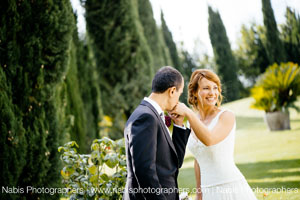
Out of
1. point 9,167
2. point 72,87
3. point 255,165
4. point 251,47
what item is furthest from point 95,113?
point 251,47

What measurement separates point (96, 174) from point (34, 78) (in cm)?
152

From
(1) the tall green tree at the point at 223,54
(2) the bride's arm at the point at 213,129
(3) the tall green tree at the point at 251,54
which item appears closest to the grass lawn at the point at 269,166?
(2) the bride's arm at the point at 213,129

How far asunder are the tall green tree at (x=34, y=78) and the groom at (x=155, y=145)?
189 cm

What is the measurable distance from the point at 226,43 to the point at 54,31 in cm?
2836

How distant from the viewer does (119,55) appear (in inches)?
436

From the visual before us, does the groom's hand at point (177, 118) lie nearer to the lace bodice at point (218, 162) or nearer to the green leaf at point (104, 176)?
the lace bodice at point (218, 162)

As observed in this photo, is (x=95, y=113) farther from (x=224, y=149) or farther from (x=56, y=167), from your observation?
(x=224, y=149)

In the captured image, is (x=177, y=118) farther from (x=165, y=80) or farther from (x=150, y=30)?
(x=150, y=30)

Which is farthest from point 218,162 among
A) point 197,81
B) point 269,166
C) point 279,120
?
point 279,120

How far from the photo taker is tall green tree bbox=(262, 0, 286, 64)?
1746cm

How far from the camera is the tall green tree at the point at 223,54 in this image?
94.6 feet

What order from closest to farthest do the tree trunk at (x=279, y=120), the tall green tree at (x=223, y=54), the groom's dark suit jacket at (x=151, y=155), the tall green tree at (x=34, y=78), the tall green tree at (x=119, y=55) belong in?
the groom's dark suit jacket at (x=151, y=155)
the tall green tree at (x=34, y=78)
the tree trunk at (x=279, y=120)
the tall green tree at (x=119, y=55)
the tall green tree at (x=223, y=54)

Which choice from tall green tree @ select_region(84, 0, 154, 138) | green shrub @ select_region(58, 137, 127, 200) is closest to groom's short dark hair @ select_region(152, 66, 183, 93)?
green shrub @ select_region(58, 137, 127, 200)

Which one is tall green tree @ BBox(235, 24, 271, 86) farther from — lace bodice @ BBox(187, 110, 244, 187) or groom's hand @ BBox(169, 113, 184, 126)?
groom's hand @ BBox(169, 113, 184, 126)
